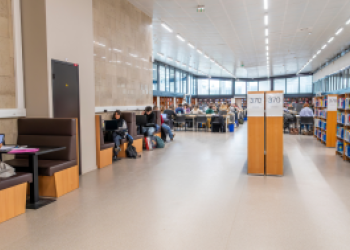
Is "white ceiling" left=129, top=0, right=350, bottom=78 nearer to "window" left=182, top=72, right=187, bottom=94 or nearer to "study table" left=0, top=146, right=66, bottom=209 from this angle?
"study table" left=0, top=146, right=66, bottom=209

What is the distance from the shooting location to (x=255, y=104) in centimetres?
536

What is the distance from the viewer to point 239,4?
8453mm

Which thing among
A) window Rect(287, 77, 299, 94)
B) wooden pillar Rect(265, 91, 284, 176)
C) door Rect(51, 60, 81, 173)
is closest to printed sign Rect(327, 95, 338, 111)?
wooden pillar Rect(265, 91, 284, 176)

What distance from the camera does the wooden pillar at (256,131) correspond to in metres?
5.35

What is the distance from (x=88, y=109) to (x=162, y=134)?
487 centimetres

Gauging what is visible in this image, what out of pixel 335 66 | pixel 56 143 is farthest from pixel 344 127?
pixel 335 66

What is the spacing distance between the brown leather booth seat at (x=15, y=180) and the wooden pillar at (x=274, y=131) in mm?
3925

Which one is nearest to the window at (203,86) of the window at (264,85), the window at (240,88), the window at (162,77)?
the window at (240,88)

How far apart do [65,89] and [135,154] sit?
277 centimetres

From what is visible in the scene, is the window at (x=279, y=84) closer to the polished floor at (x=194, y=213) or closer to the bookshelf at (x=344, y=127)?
the bookshelf at (x=344, y=127)

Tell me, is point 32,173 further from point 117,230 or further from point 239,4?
point 239,4

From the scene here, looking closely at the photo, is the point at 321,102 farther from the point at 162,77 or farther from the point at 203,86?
the point at 203,86

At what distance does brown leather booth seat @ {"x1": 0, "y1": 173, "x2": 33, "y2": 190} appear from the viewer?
3354 millimetres

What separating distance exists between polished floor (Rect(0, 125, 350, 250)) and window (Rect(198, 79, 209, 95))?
2515 cm
